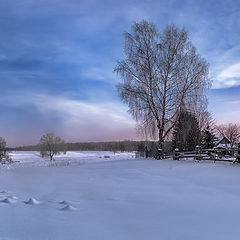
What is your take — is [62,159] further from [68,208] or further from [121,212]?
[121,212]

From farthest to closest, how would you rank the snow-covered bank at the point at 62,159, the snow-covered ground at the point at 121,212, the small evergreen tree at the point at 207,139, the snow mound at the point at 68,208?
the small evergreen tree at the point at 207,139
the snow-covered bank at the point at 62,159
the snow mound at the point at 68,208
the snow-covered ground at the point at 121,212

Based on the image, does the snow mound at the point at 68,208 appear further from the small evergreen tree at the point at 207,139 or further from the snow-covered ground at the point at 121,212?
the small evergreen tree at the point at 207,139

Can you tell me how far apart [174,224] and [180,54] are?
15.5 m

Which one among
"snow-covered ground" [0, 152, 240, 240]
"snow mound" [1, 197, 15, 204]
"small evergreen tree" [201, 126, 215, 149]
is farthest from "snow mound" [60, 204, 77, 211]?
"small evergreen tree" [201, 126, 215, 149]

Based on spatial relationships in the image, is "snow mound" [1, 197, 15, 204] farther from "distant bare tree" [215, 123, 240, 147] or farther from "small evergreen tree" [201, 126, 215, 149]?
"distant bare tree" [215, 123, 240, 147]

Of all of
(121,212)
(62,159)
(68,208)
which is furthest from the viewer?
(62,159)

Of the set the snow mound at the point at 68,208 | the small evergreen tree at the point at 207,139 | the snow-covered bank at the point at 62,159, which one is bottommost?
the snow-covered bank at the point at 62,159

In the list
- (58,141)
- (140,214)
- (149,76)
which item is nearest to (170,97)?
(149,76)

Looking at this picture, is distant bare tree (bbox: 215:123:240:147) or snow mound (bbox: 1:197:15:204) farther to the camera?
distant bare tree (bbox: 215:123:240:147)

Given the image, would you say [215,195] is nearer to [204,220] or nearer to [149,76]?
[204,220]

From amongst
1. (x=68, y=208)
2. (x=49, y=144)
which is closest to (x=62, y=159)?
(x=49, y=144)

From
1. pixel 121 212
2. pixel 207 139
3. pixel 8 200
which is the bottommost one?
pixel 121 212

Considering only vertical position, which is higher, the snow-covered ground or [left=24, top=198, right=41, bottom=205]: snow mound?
[left=24, top=198, right=41, bottom=205]: snow mound

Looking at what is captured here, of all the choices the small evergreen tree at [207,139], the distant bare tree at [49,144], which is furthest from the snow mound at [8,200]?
the distant bare tree at [49,144]
